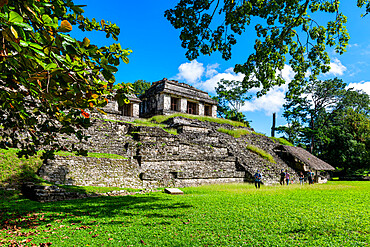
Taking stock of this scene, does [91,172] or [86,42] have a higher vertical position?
[86,42]

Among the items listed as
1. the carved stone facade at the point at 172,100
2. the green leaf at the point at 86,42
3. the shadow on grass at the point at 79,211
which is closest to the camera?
the green leaf at the point at 86,42

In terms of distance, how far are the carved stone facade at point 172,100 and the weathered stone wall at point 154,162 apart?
20.2 feet

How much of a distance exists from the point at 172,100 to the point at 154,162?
13562 mm

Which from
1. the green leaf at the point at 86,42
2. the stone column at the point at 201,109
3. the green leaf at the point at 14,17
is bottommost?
the green leaf at the point at 14,17

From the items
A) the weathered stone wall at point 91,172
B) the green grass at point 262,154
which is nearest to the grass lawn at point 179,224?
the weathered stone wall at point 91,172

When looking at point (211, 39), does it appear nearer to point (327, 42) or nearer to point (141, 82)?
point (327, 42)

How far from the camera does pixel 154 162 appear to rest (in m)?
12.3

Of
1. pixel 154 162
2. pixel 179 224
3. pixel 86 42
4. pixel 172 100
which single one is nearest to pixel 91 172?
pixel 154 162

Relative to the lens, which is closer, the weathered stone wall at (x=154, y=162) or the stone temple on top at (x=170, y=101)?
the weathered stone wall at (x=154, y=162)

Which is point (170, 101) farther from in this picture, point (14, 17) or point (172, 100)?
point (14, 17)

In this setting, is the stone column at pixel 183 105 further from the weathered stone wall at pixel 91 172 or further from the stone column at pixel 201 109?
the weathered stone wall at pixel 91 172

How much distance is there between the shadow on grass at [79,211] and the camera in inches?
199

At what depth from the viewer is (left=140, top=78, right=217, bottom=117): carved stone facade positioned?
942 inches

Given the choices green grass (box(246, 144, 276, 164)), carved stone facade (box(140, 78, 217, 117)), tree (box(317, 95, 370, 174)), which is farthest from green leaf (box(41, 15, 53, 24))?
tree (box(317, 95, 370, 174))
